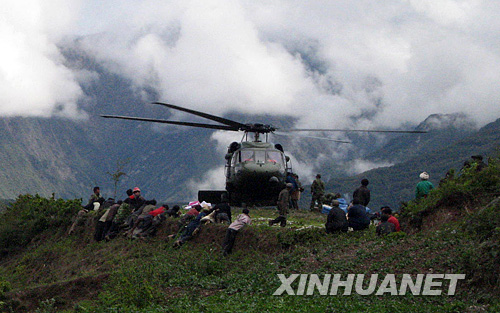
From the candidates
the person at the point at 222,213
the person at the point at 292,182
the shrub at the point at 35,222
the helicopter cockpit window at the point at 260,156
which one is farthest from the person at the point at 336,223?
the shrub at the point at 35,222

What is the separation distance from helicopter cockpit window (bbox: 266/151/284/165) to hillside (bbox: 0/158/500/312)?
Answer: 758 cm

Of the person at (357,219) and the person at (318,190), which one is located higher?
the person at (318,190)

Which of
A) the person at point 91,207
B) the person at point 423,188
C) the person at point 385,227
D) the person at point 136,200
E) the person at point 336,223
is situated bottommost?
the person at point 385,227

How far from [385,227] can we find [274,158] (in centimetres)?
1396

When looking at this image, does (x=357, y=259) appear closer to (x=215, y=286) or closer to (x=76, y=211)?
(x=215, y=286)

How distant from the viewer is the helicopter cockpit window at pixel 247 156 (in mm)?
31359

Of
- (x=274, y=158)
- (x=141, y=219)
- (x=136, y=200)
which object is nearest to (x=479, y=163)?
(x=141, y=219)

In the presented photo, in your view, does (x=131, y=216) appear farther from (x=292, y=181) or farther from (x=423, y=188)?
(x=423, y=188)

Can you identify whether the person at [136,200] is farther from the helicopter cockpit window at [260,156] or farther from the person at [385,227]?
the person at [385,227]

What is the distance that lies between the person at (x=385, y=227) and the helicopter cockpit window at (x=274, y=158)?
1334 centimetres

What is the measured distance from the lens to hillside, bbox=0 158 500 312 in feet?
A: 43.2

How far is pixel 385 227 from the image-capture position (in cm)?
1817

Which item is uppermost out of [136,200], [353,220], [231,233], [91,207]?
[91,207]

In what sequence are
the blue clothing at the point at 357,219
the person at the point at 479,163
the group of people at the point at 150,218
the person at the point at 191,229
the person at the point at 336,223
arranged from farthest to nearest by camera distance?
the person at the point at 191,229
the group of people at the point at 150,218
the blue clothing at the point at 357,219
the person at the point at 479,163
the person at the point at 336,223
